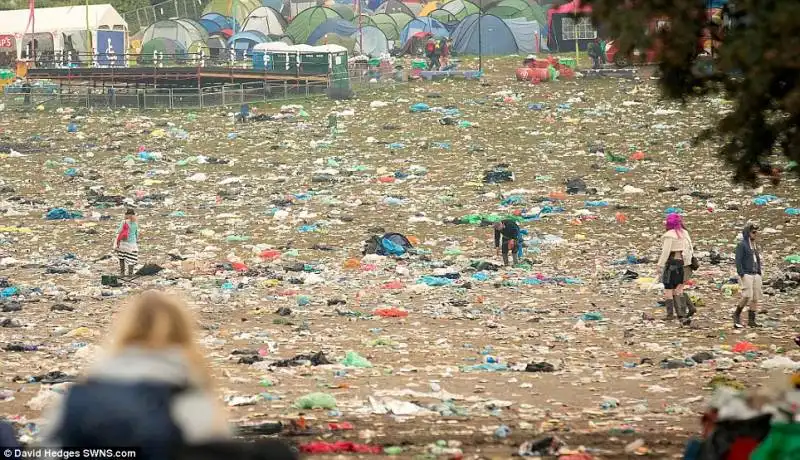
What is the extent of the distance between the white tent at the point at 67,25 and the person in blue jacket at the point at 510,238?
29747mm

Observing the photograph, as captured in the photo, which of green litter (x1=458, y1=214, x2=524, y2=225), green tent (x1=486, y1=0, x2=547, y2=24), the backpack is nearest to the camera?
the backpack

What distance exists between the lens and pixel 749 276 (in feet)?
40.9

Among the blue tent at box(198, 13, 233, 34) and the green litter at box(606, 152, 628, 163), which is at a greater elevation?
the blue tent at box(198, 13, 233, 34)

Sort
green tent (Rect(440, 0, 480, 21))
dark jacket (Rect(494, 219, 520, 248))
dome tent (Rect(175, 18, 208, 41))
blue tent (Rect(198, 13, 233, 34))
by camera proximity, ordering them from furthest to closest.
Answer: blue tent (Rect(198, 13, 233, 34))
green tent (Rect(440, 0, 480, 21))
dome tent (Rect(175, 18, 208, 41))
dark jacket (Rect(494, 219, 520, 248))

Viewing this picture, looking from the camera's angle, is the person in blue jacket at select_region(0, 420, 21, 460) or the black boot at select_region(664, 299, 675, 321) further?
the black boot at select_region(664, 299, 675, 321)

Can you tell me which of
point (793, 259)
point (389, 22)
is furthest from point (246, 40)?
point (793, 259)

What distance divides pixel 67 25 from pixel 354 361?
118 feet

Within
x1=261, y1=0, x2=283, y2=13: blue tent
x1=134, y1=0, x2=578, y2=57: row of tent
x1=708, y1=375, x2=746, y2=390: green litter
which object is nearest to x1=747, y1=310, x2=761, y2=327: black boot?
x1=708, y1=375, x2=746, y2=390: green litter

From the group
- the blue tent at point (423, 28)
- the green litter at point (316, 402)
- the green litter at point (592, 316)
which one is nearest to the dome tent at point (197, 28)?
the blue tent at point (423, 28)

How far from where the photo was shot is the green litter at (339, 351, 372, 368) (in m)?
10.8

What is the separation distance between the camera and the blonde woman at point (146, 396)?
11.2ft

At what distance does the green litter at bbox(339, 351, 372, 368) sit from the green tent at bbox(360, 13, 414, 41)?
35153 mm

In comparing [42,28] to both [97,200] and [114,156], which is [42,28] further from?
[97,200]

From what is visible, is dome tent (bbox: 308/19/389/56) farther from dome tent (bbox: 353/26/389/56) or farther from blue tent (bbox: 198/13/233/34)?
blue tent (bbox: 198/13/233/34)
